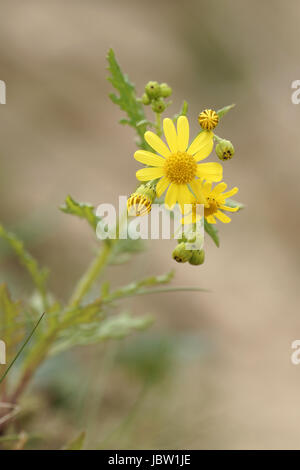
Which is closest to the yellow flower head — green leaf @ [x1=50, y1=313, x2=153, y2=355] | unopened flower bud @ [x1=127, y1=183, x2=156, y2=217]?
unopened flower bud @ [x1=127, y1=183, x2=156, y2=217]

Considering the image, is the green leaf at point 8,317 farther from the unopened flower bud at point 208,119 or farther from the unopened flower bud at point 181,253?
the unopened flower bud at point 208,119

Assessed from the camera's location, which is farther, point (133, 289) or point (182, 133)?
point (133, 289)

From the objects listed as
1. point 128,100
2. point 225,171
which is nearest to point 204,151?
point 128,100

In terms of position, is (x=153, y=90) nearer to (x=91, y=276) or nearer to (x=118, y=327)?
(x=91, y=276)

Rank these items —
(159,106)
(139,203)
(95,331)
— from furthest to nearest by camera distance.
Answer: (95,331) < (159,106) < (139,203)

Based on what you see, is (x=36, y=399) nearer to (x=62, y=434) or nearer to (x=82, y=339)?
(x=62, y=434)

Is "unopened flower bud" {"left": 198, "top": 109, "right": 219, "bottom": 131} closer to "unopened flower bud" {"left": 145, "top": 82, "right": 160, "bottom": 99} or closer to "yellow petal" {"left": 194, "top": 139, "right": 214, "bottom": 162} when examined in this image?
"yellow petal" {"left": 194, "top": 139, "right": 214, "bottom": 162}
